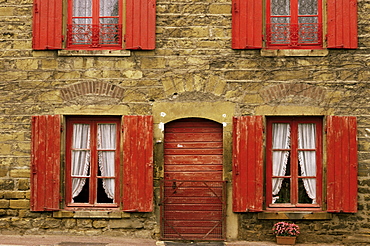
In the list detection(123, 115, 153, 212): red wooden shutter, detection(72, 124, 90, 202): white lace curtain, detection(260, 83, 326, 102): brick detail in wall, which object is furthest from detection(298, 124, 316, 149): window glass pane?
detection(72, 124, 90, 202): white lace curtain

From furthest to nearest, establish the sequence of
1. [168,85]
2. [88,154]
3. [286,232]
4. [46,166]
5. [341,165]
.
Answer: [88,154]
[168,85]
[46,166]
[341,165]
[286,232]

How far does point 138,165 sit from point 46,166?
1.55m

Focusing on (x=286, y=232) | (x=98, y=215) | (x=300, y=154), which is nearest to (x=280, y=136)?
(x=300, y=154)

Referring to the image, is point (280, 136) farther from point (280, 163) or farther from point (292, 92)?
point (292, 92)

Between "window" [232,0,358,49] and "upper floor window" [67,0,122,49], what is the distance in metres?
2.02

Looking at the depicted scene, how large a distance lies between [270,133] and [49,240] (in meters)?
4.10

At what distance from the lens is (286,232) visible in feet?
32.4

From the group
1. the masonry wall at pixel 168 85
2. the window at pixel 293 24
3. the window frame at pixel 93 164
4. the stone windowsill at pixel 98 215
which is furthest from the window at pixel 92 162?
the window at pixel 293 24

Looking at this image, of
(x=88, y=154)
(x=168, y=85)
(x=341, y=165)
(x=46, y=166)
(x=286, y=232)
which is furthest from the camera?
(x=88, y=154)

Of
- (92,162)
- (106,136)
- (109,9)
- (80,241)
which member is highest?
(109,9)

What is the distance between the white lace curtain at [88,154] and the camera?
1034 cm

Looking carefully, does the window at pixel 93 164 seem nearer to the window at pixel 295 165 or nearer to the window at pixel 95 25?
the window at pixel 95 25

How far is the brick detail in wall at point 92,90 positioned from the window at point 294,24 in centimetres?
214

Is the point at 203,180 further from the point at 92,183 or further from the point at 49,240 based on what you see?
the point at 49,240
